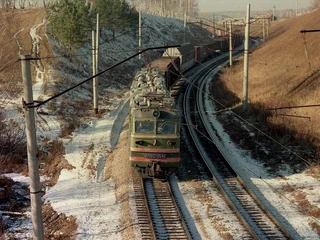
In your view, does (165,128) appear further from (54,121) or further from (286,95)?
(286,95)

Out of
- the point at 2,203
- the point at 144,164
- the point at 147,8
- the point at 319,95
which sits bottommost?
the point at 2,203

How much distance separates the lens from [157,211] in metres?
14.6

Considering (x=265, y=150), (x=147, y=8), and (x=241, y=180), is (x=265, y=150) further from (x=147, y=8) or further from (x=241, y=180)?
(x=147, y=8)

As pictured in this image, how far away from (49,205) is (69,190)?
1.39m

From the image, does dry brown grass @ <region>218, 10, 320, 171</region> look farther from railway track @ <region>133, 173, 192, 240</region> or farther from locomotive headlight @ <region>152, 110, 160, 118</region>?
railway track @ <region>133, 173, 192, 240</region>

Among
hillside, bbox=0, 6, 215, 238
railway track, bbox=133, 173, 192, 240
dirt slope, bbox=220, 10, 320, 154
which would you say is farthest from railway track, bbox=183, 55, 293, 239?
hillside, bbox=0, 6, 215, 238

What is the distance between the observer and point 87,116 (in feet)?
Answer: 93.0

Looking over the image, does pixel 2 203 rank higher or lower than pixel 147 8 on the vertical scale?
lower

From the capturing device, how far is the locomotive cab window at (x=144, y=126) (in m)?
16.1

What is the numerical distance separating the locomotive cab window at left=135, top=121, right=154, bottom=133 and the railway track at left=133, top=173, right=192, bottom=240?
7.98ft

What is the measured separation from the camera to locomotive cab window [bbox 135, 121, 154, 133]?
16.1 m

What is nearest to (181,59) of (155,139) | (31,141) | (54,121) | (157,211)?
(54,121)

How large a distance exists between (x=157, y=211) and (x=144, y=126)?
3.58m

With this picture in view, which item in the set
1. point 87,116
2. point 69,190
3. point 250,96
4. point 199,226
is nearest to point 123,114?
point 87,116
